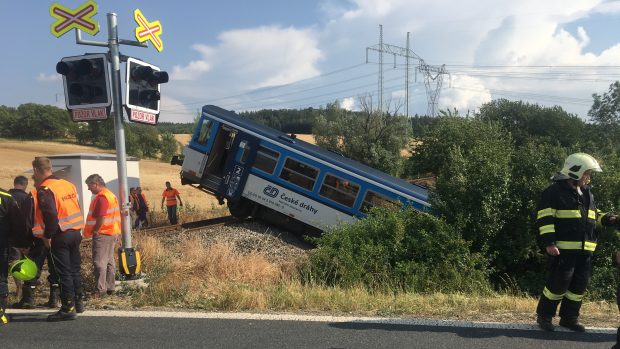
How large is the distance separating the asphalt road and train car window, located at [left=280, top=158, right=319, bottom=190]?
28.7ft

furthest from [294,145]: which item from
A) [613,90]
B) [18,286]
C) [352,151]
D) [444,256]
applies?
[613,90]

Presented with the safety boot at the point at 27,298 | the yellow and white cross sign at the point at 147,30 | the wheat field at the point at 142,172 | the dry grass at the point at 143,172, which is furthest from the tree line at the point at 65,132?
the safety boot at the point at 27,298

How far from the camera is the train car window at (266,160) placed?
44.6 feet

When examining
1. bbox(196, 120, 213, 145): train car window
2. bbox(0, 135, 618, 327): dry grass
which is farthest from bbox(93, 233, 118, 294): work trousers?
bbox(196, 120, 213, 145): train car window

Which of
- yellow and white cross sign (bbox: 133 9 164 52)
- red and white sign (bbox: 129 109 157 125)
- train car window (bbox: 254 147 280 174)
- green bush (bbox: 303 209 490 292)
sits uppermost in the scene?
yellow and white cross sign (bbox: 133 9 164 52)

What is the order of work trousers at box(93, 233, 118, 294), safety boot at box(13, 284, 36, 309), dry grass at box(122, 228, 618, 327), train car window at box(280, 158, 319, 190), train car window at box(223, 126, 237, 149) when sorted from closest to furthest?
1. dry grass at box(122, 228, 618, 327)
2. safety boot at box(13, 284, 36, 309)
3. work trousers at box(93, 233, 118, 294)
4. train car window at box(280, 158, 319, 190)
5. train car window at box(223, 126, 237, 149)

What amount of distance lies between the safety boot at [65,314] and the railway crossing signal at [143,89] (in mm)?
2368

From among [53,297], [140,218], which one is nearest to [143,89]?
[53,297]

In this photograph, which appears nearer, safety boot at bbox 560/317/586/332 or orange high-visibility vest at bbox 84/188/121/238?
safety boot at bbox 560/317/586/332

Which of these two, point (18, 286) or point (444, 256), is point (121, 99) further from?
point (444, 256)

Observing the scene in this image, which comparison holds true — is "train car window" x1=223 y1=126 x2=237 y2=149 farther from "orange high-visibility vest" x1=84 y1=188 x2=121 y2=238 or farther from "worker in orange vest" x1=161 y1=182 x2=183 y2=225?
"orange high-visibility vest" x1=84 y1=188 x2=121 y2=238

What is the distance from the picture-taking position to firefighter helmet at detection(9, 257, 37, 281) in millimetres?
4719

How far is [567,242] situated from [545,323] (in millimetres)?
778

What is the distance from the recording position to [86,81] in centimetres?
593
